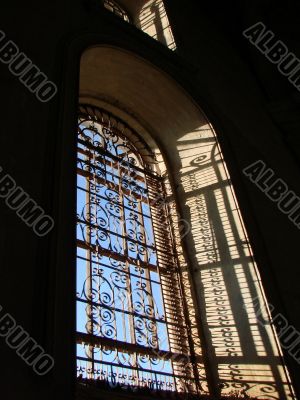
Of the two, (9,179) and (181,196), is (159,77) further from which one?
(9,179)

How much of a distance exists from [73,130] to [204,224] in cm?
215

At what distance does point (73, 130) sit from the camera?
139 inches

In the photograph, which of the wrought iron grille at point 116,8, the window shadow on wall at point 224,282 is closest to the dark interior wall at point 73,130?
the window shadow on wall at point 224,282

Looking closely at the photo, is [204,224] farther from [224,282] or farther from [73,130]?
[73,130]

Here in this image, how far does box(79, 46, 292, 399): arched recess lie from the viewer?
13.3ft

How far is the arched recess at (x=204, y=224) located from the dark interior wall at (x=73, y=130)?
17 centimetres

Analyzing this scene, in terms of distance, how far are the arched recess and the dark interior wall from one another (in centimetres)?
17

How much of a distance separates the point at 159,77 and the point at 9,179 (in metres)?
3.23

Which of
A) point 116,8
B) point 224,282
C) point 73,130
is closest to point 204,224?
point 224,282

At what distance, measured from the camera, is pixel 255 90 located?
768 cm

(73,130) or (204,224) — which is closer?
(73,130)

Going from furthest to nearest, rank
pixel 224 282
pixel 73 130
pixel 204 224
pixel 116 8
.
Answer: pixel 116 8 < pixel 204 224 < pixel 224 282 < pixel 73 130

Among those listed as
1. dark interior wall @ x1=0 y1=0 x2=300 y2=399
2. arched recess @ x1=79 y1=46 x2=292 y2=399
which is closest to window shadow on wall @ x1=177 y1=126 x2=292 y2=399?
arched recess @ x1=79 y1=46 x2=292 y2=399

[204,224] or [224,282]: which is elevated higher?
[204,224]
